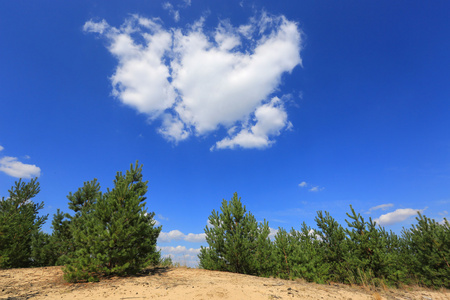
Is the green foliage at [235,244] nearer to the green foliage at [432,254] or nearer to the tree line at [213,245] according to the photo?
the tree line at [213,245]

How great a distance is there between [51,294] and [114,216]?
3.58m

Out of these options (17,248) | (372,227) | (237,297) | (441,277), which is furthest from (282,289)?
(17,248)

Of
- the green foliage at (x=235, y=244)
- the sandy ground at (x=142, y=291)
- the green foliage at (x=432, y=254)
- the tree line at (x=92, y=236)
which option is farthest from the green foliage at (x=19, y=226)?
the green foliage at (x=432, y=254)

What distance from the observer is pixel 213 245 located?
14.8 m

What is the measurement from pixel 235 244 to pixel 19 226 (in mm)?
15465

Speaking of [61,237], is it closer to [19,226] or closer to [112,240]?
[19,226]

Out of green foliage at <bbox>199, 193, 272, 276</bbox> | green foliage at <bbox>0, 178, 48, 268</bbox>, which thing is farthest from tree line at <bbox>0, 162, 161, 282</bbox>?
green foliage at <bbox>199, 193, 272, 276</bbox>

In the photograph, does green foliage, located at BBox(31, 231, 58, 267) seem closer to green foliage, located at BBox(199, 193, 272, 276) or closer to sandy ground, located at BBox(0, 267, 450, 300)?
sandy ground, located at BBox(0, 267, 450, 300)

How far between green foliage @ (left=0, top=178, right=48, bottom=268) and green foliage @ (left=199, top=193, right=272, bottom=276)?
12640 millimetres

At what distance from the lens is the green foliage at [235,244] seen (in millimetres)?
14164

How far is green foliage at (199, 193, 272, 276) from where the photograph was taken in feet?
46.5

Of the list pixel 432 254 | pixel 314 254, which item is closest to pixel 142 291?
pixel 314 254

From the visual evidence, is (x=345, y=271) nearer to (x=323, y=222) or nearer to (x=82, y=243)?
(x=323, y=222)

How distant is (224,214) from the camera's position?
1563 cm
